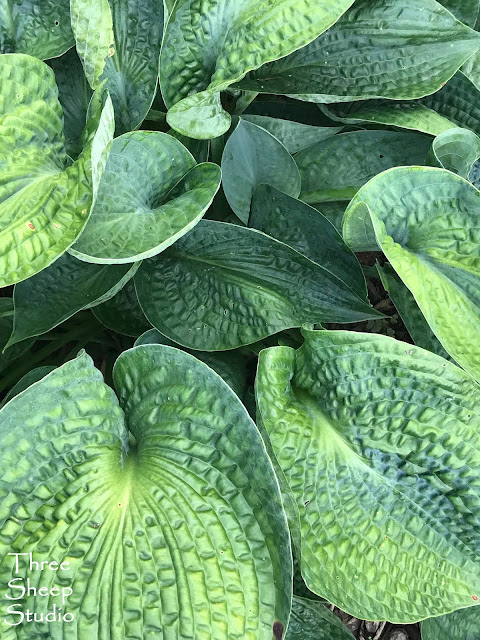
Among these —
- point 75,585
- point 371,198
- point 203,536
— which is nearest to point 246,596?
point 203,536

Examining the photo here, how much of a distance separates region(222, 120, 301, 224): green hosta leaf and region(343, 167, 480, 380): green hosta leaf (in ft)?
0.68

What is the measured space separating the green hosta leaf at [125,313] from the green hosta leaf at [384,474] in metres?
0.30

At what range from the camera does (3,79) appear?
64 centimetres

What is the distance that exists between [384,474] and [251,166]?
50 centimetres

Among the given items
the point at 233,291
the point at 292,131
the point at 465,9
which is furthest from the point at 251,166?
the point at 465,9

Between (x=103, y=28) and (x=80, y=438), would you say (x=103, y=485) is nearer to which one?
(x=80, y=438)

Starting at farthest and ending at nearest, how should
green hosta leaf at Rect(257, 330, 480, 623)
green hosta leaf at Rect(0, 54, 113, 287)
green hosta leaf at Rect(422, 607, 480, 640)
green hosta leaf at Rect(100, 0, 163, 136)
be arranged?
green hosta leaf at Rect(422, 607, 480, 640) < green hosta leaf at Rect(100, 0, 163, 136) < green hosta leaf at Rect(257, 330, 480, 623) < green hosta leaf at Rect(0, 54, 113, 287)

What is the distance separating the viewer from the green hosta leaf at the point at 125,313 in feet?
3.14

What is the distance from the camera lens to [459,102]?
1008 mm

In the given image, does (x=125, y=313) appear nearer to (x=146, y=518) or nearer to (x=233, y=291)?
(x=233, y=291)

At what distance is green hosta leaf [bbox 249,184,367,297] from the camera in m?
0.84

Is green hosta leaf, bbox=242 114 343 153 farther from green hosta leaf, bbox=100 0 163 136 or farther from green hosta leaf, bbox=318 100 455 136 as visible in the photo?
green hosta leaf, bbox=100 0 163 136

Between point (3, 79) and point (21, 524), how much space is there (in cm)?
47

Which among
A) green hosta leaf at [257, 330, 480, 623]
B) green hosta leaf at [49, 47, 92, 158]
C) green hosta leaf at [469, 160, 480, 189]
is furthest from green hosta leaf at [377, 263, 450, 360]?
green hosta leaf at [49, 47, 92, 158]
